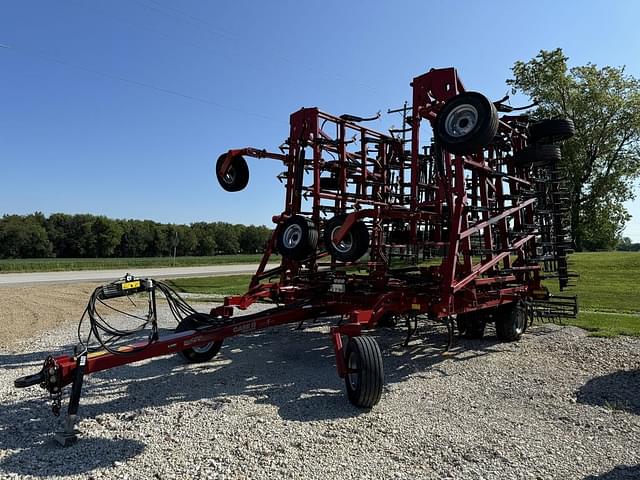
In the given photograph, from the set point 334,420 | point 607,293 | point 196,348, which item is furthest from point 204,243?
point 334,420

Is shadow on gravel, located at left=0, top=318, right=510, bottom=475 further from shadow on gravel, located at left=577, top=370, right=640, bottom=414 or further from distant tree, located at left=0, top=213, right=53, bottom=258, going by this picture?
distant tree, located at left=0, top=213, right=53, bottom=258

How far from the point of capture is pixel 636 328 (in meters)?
10.2

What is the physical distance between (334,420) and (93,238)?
7709 cm

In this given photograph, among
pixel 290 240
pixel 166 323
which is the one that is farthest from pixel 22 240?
pixel 290 240

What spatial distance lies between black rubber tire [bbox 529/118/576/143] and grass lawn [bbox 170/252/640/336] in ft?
8.49

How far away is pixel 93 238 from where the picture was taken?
73.2 metres

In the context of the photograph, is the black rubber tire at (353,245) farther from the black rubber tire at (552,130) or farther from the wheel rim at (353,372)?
the black rubber tire at (552,130)

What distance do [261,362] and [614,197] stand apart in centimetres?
2980

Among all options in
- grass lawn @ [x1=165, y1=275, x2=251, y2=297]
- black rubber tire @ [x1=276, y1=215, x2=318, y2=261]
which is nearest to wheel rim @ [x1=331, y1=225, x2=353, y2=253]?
black rubber tire @ [x1=276, y1=215, x2=318, y2=261]

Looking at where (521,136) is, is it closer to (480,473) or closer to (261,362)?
(261,362)

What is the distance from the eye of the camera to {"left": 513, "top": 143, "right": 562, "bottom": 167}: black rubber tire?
8688 mm

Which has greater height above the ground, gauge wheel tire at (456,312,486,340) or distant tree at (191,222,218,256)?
distant tree at (191,222,218,256)

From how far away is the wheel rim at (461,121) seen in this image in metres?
6.25

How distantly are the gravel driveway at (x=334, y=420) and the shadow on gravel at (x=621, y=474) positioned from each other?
2cm
